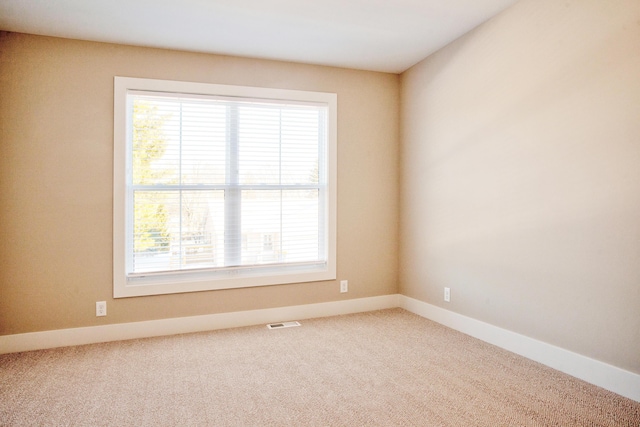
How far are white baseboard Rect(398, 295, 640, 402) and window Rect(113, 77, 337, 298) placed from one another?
128 cm

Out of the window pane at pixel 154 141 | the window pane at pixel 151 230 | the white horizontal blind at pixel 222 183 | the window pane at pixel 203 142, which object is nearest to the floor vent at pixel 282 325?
the white horizontal blind at pixel 222 183

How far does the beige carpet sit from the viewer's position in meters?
2.19

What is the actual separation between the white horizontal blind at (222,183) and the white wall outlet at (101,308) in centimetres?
30

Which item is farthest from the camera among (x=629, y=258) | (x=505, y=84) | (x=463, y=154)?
(x=463, y=154)

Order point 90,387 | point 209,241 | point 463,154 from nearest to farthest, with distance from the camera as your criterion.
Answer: point 90,387, point 463,154, point 209,241

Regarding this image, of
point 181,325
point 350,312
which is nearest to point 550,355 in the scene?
point 350,312

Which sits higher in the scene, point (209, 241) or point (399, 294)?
point (209, 241)

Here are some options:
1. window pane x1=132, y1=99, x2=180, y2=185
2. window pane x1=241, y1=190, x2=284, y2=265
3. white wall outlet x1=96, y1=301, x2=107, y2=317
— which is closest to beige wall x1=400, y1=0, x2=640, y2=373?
window pane x1=241, y1=190, x2=284, y2=265

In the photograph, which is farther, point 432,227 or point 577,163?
point 432,227

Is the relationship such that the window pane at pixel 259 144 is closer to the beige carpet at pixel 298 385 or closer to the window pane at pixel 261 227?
the window pane at pixel 261 227

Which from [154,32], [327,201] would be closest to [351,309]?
[327,201]

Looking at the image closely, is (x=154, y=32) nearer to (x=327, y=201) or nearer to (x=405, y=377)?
(x=327, y=201)

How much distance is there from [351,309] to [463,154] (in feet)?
6.23

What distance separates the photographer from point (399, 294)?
4.51 m
